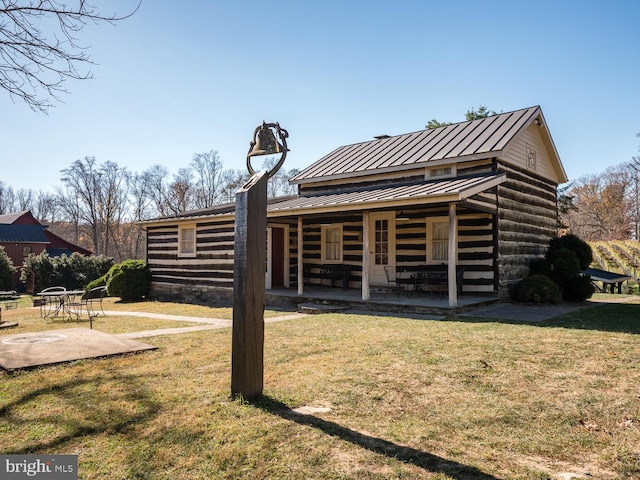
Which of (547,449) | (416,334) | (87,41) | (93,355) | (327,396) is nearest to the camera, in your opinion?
(547,449)

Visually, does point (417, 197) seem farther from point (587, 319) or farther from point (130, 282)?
point (130, 282)

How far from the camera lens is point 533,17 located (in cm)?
987

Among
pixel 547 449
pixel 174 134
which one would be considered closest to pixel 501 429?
pixel 547 449

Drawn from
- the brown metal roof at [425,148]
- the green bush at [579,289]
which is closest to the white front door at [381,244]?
the brown metal roof at [425,148]

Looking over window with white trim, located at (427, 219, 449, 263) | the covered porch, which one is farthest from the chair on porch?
window with white trim, located at (427, 219, 449, 263)

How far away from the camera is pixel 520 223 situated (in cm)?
1420

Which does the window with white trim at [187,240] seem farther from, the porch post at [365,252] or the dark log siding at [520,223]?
the dark log siding at [520,223]

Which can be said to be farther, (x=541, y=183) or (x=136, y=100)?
(x=541, y=183)

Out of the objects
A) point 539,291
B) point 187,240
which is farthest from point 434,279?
point 187,240

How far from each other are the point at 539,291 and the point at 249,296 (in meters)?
10.5

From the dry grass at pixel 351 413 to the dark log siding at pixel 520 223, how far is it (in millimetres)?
6499

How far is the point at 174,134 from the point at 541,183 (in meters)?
14.9

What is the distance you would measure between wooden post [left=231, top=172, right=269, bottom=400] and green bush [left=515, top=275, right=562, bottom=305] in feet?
33.9

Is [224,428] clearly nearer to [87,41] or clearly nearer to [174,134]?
[87,41]
